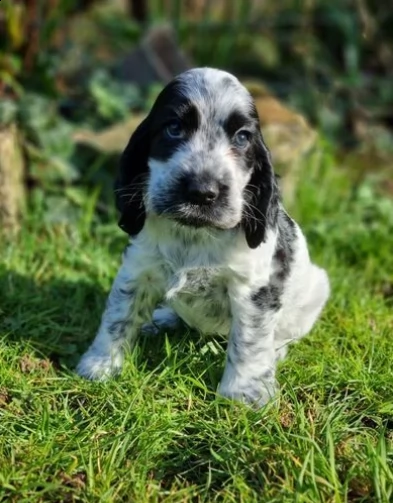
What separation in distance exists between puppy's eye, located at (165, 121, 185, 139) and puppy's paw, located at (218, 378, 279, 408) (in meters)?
1.29

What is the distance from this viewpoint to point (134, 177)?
14.5 feet

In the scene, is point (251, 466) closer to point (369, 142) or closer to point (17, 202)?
point (17, 202)

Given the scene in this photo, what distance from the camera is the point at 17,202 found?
677 centimetres

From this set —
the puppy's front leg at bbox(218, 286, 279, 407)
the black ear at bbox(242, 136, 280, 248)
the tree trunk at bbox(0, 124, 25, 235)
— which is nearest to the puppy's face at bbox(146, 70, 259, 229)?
the black ear at bbox(242, 136, 280, 248)

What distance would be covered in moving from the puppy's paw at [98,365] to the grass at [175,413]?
99 millimetres

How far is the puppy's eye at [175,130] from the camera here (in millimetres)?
4129

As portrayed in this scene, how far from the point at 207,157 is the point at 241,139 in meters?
0.25

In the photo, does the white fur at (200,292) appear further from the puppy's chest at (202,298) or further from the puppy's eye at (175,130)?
the puppy's eye at (175,130)

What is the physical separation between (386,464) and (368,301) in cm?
225

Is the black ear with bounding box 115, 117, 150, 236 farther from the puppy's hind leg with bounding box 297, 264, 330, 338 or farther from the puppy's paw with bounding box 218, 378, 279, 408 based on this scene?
the puppy's hind leg with bounding box 297, 264, 330, 338

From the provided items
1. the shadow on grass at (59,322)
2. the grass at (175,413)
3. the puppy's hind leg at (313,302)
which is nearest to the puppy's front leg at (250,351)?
the grass at (175,413)

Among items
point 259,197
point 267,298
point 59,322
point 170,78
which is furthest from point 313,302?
point 170,78

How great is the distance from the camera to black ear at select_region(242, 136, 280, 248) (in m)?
4.29

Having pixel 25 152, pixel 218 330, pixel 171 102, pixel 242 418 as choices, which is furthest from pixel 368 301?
pixel 25 152
